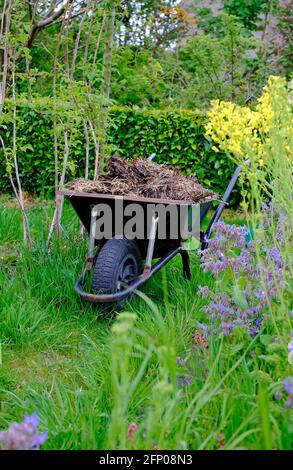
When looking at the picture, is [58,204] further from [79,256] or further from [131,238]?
[131,238]

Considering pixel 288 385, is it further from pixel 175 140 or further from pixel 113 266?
pixel 175 140

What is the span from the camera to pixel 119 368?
6.22ft

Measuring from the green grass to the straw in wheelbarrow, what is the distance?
490 millimetres

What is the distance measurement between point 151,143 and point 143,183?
3.05 meters

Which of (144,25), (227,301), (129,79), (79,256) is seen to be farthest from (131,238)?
(144,25)

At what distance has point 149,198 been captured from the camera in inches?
101

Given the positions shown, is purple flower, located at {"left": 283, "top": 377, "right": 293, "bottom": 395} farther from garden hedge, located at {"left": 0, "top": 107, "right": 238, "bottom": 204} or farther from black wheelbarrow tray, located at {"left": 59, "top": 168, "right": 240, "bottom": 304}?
garden hedge, located at {"left": 0, "top": 107, "right": 238, "bottom": 204}

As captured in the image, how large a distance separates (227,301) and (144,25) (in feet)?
22.3

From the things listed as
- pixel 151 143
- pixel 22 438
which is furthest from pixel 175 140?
pixel 22 438

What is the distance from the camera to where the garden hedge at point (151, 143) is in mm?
5672

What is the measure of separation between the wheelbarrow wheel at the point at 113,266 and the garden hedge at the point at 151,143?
2.98 metres

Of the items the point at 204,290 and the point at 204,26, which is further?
the point at 204,26

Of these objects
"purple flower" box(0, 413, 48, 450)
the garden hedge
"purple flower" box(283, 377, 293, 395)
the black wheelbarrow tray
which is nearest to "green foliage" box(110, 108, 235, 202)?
the garden hedge

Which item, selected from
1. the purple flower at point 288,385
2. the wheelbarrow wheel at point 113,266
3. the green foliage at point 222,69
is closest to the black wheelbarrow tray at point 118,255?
the wheelbarrow wheel at point 113,266
